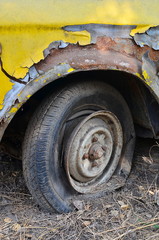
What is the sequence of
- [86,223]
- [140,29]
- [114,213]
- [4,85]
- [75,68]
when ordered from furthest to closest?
[114,213]
[86,223]
[140,29]
[75,68]
[4,85]

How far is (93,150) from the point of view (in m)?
2.69

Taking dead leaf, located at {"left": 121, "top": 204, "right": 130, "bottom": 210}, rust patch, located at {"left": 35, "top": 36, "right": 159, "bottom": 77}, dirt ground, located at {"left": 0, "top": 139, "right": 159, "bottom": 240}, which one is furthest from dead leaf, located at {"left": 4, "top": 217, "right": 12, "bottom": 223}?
rust patch, located at {"left": 35, "top": 36, "right": 159, "bottom": 77}

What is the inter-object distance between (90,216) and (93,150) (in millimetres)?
466

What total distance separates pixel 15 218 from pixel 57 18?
1.34 meters

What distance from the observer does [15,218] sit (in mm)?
2496

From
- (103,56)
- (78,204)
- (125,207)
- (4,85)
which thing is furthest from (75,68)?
(125,207)

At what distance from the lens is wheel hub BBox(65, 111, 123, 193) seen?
259cm

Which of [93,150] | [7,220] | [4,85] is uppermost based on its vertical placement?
[4,85]

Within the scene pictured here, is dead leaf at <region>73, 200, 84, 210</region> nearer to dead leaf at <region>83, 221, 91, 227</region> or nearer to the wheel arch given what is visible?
dead leaf at <region>83, 221, 91, 227</region>

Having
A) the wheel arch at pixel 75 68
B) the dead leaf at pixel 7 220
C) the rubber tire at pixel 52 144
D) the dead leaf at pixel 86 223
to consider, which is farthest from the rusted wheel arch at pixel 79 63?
the dead leaf at pixel 86 223

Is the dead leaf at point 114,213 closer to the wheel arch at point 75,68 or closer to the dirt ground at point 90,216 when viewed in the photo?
the dirt ground at point 90,216

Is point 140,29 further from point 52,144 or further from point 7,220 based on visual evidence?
point 7,220

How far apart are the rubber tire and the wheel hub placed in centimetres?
8

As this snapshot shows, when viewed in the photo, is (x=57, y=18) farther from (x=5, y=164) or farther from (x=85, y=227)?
(x=5, y=164)
